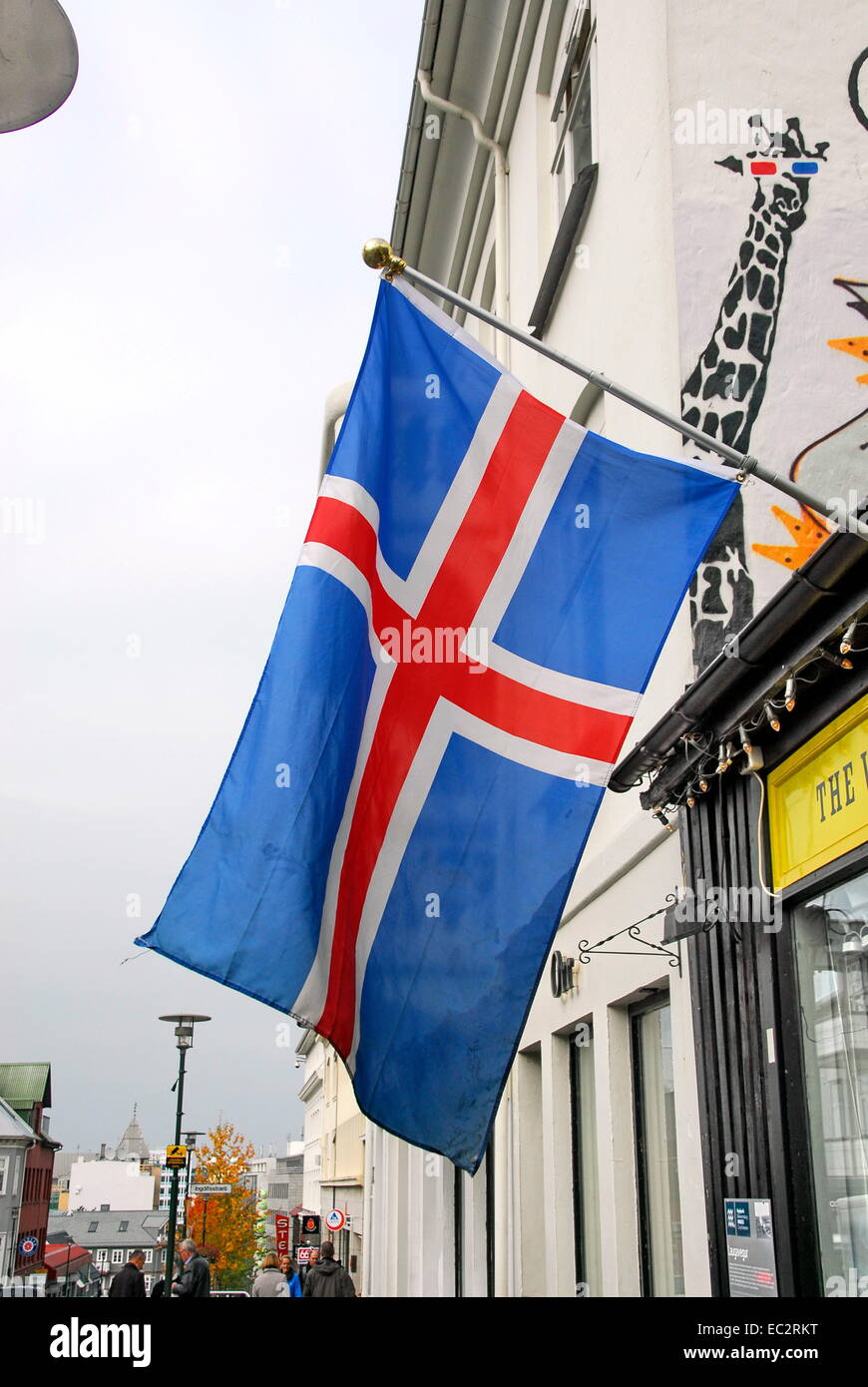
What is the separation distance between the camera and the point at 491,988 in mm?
3943

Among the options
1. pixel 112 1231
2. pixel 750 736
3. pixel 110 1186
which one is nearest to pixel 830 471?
pixel 750 736

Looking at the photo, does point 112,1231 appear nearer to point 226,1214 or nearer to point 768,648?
point 226,1214

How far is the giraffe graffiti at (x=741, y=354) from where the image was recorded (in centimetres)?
579

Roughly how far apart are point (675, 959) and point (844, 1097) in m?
1.48

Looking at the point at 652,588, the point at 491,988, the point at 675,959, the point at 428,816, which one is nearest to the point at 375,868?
the point at 428,816

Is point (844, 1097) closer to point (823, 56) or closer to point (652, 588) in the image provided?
point (652, 588)

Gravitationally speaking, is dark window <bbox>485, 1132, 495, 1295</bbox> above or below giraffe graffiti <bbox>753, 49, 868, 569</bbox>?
below

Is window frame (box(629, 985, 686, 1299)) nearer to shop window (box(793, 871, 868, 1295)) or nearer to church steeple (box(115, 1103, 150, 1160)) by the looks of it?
shop window (box(793, 871, 868, 1295))

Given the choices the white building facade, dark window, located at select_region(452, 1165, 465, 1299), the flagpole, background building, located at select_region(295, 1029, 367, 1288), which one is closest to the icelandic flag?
the flagpole

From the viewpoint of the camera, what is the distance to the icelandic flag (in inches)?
155

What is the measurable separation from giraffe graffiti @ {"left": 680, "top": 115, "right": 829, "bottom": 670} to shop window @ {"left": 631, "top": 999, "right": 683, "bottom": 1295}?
78.0 inches

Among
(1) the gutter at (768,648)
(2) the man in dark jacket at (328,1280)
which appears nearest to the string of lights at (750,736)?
(1) the gutter at (768,648)

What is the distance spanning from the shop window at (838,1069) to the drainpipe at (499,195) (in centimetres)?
819
